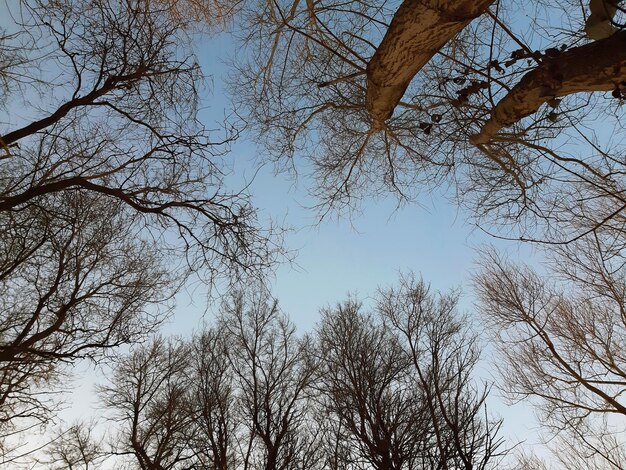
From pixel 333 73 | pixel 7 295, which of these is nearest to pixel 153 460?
pixel 7 295

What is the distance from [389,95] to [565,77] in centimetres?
132

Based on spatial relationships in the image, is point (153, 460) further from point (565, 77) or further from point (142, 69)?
point (565, 77)

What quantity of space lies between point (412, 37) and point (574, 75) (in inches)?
42.4

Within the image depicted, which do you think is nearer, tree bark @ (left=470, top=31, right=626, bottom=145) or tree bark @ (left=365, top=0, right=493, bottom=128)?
tree bark @ (left=470, top=31, right=626, bottom=145)

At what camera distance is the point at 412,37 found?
9.36 ft

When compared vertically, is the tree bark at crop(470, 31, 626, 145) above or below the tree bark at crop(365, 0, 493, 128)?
below

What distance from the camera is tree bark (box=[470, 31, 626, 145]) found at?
8.18 feet

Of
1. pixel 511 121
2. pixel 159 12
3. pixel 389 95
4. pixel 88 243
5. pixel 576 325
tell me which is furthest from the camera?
pixel 576 325

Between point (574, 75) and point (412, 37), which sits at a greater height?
point (412, 37)

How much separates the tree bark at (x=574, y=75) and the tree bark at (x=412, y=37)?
62cm

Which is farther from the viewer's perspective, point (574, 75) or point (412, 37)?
point (412, 37)

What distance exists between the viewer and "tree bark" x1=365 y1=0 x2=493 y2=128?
103 inches

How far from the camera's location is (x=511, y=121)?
332 centimetres

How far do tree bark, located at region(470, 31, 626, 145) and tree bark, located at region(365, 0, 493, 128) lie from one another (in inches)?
24.4
